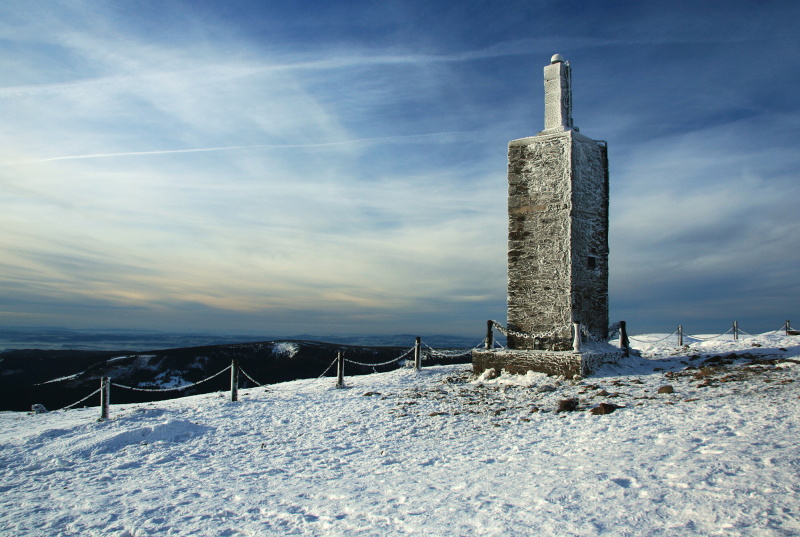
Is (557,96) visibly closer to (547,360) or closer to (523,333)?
(523,333)

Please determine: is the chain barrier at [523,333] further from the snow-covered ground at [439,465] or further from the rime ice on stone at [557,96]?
the rime ice on stone at [557,96]

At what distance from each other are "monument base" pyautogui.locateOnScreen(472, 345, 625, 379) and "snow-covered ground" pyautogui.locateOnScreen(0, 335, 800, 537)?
589 millimetres

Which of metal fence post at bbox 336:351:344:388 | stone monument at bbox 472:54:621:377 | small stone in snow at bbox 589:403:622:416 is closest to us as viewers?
small stone in snow at bbox 589:403:622:416

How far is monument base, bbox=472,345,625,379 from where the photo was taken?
11.4m

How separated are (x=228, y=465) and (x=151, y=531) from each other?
2.13 metres

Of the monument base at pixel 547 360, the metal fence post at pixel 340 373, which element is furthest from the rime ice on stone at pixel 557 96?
Answer: the metal fence post at pixel 340 373

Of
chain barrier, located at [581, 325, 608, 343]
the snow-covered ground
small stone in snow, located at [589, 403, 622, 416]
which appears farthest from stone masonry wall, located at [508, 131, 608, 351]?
small stone in snow, located at [589, 403, 622, 416]

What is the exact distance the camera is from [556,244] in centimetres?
1244

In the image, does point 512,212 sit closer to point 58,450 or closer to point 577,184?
point 577,184

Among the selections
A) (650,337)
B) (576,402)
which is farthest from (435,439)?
(650,337)

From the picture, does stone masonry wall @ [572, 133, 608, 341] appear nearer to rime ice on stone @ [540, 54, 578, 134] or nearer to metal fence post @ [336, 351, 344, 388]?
rime ice on stone @ [540, 54, 578, 134]

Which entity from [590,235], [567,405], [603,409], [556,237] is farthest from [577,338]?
[603,409]

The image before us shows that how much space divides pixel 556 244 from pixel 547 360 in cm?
293

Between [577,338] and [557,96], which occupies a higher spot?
[557,96]
